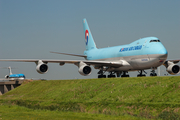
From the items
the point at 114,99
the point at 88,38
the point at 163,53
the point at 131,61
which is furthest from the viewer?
the point at 88,38

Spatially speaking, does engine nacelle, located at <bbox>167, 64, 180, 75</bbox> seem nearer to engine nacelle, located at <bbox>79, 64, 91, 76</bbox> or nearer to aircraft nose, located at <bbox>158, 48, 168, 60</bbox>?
aircraft nose, located at <bbox>158, 48, 168, 60</bbox>

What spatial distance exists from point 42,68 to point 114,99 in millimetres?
15914

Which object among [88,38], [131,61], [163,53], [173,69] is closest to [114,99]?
[163,53]

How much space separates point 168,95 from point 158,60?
38.9 feet

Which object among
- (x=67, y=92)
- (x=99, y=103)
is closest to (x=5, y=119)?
(x=99, y=103)

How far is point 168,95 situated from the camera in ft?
77.3

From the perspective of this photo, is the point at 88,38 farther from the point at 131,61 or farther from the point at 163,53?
the point at 163,53

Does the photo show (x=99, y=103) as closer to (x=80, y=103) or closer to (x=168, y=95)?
(x=80, y=103)

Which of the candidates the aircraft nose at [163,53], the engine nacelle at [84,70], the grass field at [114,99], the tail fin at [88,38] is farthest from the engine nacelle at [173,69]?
the tail fin at [88,38]

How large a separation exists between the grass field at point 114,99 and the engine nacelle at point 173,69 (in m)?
10.1

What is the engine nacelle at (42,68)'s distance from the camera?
39688mm

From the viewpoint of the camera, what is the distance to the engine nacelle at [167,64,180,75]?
38.8 metres

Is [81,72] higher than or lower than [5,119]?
higher

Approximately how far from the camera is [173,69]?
39125 millimetres
